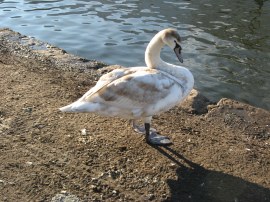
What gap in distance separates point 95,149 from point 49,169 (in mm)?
733

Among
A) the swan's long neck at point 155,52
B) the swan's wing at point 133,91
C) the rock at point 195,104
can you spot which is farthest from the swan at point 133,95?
the rock at point 195,104

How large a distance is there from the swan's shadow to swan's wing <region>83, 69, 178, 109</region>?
0.90 meters

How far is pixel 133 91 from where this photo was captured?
5461mm

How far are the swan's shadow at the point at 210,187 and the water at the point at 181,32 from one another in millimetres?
3480

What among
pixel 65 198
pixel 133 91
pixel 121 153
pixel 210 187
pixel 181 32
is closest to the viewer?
pixel 65 198

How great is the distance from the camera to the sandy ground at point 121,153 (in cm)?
491

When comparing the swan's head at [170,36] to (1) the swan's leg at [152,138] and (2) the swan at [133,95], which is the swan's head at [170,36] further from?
(1) the swan's leg at [152,138]

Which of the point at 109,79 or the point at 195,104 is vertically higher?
the point at 109,79

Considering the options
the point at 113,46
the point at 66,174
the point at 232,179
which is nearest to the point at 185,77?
the point at 232,179

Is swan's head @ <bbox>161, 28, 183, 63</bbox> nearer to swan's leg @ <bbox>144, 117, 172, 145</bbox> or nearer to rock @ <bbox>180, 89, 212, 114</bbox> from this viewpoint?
swan's leg @ <bbox>144, 117, 172, 145</bbox>

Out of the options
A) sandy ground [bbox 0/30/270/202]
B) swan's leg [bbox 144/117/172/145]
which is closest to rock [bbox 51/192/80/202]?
sandy ground [bbox 0/30/270/202]

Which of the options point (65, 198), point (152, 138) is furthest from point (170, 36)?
point (65, 198)

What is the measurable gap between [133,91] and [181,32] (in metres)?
6.86

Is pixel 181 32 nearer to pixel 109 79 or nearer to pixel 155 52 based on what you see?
pixel 155 52
